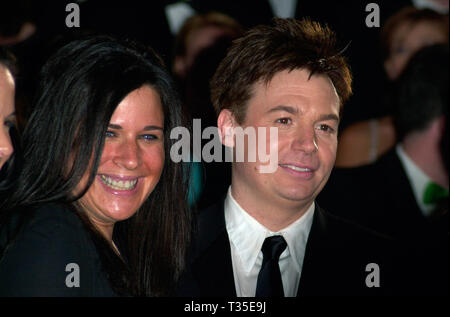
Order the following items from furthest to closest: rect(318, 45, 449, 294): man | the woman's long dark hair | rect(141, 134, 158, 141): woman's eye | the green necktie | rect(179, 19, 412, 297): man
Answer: the green necktie, rect(318, 45, 449, 294): man, the woman's long dark hair, rect(179, 19, 412, 297): man, rect(141, 134, 158, 141): woman's eye

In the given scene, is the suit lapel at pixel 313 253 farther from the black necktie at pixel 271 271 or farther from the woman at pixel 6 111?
the woman at pixel 6 111

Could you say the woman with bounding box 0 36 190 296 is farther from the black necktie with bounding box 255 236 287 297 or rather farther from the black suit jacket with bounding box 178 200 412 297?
the black necktie with bounding box 255 236 287 297

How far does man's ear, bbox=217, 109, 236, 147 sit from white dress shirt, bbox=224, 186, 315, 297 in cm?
26

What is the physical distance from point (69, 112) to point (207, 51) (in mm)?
2180

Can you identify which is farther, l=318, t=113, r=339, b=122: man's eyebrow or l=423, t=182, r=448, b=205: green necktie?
l=423, t=182, r=448, b=205: green necktie

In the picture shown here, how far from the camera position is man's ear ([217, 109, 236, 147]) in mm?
2578

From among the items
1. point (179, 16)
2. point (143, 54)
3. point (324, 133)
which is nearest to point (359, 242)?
point (324, 133)

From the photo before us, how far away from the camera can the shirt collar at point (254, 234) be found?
2436mm

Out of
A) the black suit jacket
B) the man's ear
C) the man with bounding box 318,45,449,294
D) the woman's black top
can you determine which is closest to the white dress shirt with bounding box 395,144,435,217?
the man with bounding box 318,45,449,294

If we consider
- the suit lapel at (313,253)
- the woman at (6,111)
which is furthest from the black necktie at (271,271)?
the woman at (6,111)

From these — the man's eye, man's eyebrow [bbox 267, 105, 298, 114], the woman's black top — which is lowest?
the woman's black top

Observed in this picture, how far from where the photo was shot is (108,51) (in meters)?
2.21

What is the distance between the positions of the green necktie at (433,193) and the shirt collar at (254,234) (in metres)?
1.32

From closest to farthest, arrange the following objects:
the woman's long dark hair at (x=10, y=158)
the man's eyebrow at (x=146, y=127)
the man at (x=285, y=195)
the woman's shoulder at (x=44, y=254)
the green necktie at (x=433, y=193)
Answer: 1. the woman's shoulder at (x=44, y=254)
2. the man's eyebrow at (x=146, y=127)
3. the man at (x=285, y=195)
4. the woman's long dark hair at (x=10, y=158)
5. the green necktie at (x=433, y=193)
